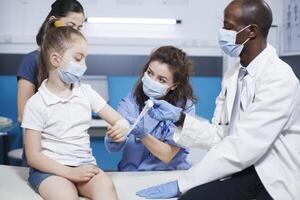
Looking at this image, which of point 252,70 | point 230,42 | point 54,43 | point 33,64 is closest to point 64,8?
point 33,64

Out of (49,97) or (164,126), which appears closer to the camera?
(49,97)

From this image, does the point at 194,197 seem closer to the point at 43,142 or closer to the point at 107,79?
the point at 43,142

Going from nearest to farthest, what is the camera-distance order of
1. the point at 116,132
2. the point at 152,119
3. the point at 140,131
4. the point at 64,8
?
the point at 116,132 → the point at 140,131 → the point at 152,119 → the point at 64,8

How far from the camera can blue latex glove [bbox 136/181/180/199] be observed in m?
1.33

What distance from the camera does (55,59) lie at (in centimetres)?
141

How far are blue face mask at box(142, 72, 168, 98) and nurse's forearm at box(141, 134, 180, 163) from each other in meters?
0.19

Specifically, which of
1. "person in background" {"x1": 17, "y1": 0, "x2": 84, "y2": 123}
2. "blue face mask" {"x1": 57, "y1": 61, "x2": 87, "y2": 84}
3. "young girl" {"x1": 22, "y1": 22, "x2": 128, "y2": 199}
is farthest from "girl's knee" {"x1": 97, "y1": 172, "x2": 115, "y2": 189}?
"person in background" {"x1": 17, "y1": 0, "x2": 84, "y2": 123}

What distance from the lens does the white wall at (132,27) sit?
124 inches

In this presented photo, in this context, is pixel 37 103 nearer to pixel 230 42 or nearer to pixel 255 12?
pixel 230 42

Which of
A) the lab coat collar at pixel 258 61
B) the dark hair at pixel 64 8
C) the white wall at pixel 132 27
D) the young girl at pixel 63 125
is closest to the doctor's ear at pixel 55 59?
the young girl at pixel 63 125

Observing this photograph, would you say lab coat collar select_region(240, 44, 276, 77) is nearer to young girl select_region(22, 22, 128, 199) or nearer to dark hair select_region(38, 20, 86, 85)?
young girl select_region(22, 22, 128, 199)

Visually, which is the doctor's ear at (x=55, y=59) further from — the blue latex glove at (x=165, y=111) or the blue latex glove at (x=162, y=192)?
the blue latex glove at (x=162, y=192)

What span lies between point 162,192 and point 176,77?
0.59 metres

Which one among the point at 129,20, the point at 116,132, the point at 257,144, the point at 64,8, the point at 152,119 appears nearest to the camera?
the point at 257,144
